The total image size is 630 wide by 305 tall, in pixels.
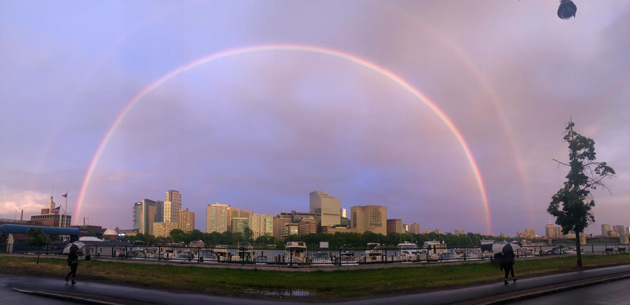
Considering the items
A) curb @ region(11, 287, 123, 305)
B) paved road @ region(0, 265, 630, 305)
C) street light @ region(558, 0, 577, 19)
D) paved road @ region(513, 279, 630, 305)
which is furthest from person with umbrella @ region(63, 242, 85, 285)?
street light @ region(558, 0, 577, 19)

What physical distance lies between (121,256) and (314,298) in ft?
121

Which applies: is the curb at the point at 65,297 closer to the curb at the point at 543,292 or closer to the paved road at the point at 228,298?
the paved road at the point at 228,298

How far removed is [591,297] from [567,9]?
11300mm

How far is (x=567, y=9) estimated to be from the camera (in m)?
12.6

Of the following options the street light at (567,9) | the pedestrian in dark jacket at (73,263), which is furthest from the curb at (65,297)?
the street light at (567,9)

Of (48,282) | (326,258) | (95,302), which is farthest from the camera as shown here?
(326,258)

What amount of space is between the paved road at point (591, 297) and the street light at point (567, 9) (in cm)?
1005

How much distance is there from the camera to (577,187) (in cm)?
3372

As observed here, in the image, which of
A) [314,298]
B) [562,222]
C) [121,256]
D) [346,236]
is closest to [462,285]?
[314,298]

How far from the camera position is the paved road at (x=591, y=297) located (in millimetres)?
15188

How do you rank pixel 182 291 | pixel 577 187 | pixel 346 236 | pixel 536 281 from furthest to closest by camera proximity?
pixel 346 236 → pixel 577 187 → pixel 536 281 → pixel 182 291

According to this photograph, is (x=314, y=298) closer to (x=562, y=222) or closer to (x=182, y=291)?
(x=182, y=291)

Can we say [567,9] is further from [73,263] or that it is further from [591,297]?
[73,263]

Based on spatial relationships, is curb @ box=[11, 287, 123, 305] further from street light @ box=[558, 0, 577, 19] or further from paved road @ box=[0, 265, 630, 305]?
street light @ box=[558, 0, 577, 19]
